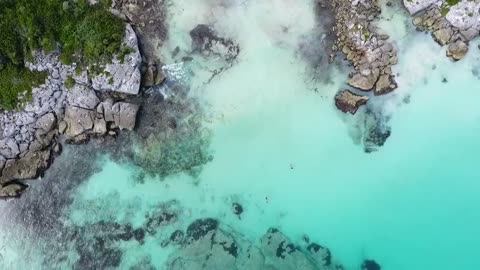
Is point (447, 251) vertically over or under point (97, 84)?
under

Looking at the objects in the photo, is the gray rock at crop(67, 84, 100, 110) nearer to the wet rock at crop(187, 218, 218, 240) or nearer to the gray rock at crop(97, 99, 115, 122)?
the gray rock at crop(97, 99, 115, 122)

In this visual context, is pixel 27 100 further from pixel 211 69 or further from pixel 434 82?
pixel 434 82

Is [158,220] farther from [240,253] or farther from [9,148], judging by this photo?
[9,148]

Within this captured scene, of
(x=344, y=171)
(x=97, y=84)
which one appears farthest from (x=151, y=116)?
(x=344, y=171)

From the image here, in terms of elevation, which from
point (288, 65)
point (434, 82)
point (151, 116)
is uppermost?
point (434, 82)

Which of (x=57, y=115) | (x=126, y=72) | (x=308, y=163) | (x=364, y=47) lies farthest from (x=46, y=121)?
(x=364, y=47)

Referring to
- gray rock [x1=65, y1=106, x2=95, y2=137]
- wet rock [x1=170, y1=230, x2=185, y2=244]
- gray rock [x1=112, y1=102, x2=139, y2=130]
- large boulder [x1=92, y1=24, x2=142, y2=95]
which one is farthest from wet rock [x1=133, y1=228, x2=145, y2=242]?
large boulder [x1=92, y1=24, x2=142, y2=95]
